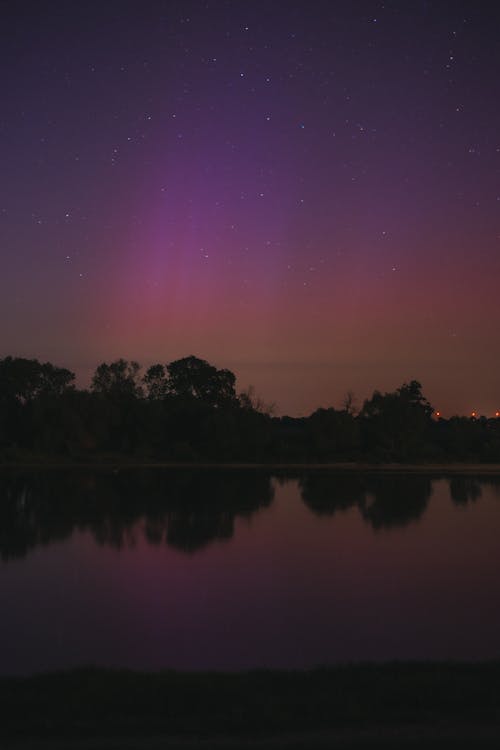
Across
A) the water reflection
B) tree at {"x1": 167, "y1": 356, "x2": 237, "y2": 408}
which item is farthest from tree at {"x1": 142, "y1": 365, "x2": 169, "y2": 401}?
the water reflection

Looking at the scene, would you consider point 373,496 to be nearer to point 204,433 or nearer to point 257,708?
point 257,708

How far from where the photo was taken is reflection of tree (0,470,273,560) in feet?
77.2

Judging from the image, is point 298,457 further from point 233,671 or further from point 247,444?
point 233,671

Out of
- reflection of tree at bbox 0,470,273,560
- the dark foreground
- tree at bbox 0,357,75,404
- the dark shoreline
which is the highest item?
tree at bbox 0,357,75,404

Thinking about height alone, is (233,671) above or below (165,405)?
below

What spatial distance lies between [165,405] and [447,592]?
78.6 m

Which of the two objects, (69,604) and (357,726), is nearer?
(357,726)

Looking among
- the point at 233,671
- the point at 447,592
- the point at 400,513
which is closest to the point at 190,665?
the point at 233,671

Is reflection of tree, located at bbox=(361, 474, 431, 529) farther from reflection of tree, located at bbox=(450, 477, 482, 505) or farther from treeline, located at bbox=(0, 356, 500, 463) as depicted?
treeline, located at bbox=(0, 356, 500, 463)

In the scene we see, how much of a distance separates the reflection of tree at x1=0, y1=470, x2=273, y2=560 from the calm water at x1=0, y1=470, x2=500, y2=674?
4.0 inches

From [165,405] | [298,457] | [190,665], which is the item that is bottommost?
[190,665]

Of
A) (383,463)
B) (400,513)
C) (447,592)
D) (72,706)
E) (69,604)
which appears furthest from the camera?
(383,463)

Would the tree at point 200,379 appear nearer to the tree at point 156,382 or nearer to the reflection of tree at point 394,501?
the tree at point 156,382

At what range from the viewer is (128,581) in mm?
16984
